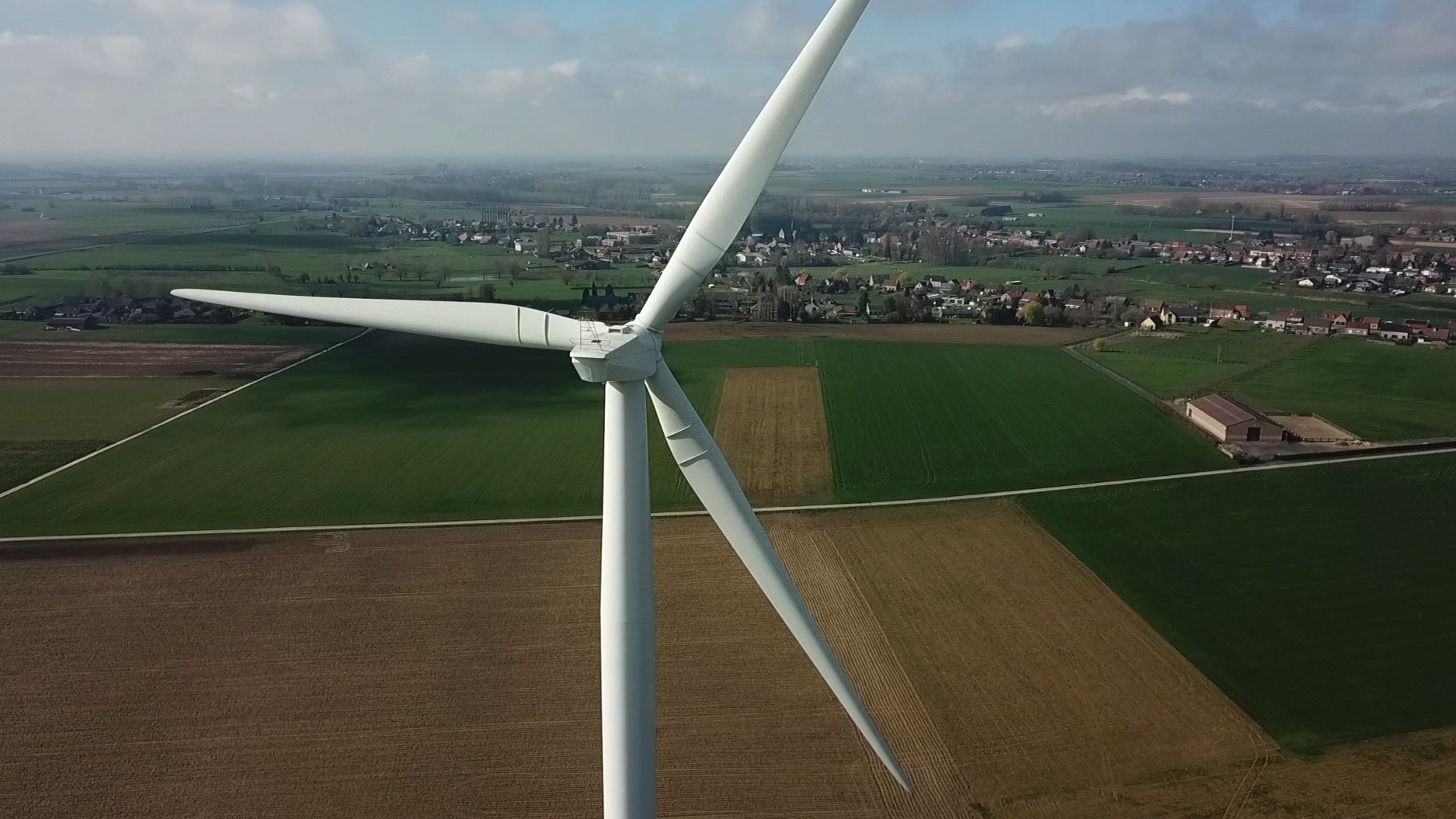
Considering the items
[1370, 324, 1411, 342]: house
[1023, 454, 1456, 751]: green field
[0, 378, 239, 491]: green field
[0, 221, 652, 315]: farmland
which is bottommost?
[1023, 454, 1456, 751]: green field

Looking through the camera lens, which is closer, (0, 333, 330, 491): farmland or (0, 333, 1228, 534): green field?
(0, 333, 1228, 534): green field

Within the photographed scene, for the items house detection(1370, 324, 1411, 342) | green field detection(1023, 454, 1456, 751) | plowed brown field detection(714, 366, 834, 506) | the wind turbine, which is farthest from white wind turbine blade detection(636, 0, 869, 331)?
house detection(1370, 324, 1411, 342)

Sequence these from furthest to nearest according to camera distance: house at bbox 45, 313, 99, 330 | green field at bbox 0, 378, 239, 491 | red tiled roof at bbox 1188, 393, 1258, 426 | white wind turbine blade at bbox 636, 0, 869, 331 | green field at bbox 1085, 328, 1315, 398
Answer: house at bbox 45, 313, 99, 330 < green field at bbox 1085, 328, 1315, 398 < red tiled roof at bbox 1188, 393, 1258, 426 < green field at bbox 0, 378, 239, 491 < white wind turbine blade at bbox 636, 0, 869, 331

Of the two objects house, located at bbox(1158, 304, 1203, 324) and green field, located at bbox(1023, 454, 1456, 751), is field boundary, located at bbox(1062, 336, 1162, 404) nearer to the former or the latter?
green field, located at bbox(1023, 454, 1456, 751)

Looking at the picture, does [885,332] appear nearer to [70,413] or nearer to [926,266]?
[926,266]

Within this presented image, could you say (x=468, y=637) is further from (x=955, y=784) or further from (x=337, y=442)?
(x=337, y=442)

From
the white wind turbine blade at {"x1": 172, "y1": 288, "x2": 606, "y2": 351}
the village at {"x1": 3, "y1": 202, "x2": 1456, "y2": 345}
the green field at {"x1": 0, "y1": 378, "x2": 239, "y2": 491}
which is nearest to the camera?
the white wind turbine blade at {"x1": 172, "y1": 288, "x2": 606, "y2": 351}

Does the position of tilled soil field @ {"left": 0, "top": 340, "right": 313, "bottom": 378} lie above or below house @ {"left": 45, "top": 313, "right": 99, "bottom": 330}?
below
